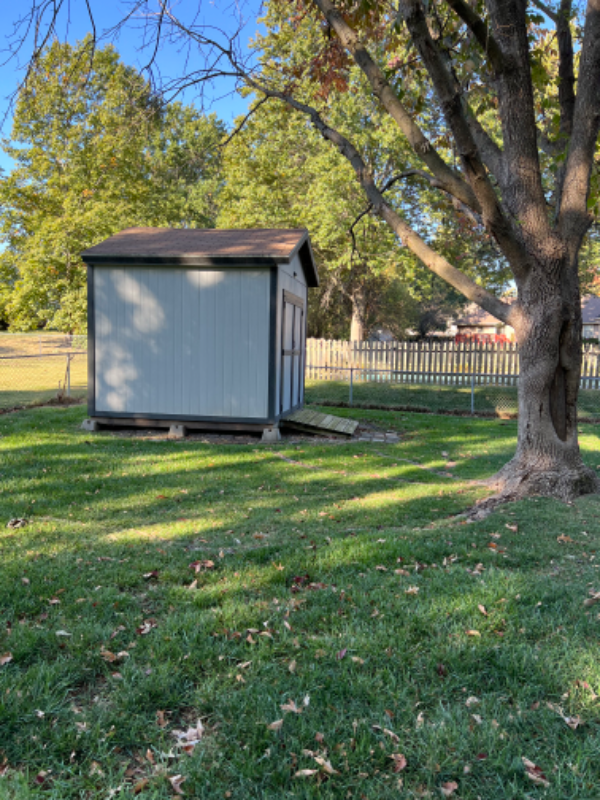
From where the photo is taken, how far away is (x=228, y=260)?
9.46 m

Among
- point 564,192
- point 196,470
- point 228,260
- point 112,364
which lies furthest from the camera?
point 112,364

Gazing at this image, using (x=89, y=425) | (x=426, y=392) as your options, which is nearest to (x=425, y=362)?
(x=426, y=392)

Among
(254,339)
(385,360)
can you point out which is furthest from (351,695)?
(385,360)

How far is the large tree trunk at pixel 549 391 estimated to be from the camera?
5.79m

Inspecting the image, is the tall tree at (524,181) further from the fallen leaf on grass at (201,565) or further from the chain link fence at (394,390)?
the chain link fence at (394,390)

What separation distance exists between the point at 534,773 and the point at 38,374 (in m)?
21.1

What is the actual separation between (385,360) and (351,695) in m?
15.4

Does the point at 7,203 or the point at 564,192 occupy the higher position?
the point at 7,203

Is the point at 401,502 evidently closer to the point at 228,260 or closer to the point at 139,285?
the point at 228,260

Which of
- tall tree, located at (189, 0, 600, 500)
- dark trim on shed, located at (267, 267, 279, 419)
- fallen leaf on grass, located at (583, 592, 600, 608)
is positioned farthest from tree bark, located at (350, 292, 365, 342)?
fallen leaf on grass, located at (583, 592, 600, 608)

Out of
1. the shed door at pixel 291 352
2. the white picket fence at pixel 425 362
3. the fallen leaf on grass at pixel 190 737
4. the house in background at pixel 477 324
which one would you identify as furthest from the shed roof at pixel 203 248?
the house in background at pixel 477 324

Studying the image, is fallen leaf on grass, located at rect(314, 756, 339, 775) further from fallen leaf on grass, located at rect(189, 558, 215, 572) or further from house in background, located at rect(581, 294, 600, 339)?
house in background, located at rect(581, 294, 600, 339)

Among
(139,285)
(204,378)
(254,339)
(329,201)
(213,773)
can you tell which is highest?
(329,201)

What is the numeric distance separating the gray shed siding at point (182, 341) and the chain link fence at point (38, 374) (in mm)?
1779
